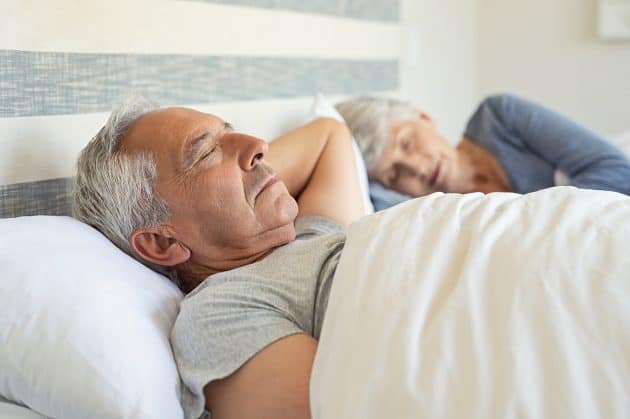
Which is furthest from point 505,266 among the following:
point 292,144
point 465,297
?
point 292,144

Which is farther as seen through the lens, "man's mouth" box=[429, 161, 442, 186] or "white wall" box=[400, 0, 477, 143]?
"white wall" box=[400, 0, 477, 143]

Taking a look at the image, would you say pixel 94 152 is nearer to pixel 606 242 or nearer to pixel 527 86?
pixel 606 242

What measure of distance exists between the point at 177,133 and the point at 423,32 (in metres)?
1.73

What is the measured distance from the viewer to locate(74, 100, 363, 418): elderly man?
106 cm

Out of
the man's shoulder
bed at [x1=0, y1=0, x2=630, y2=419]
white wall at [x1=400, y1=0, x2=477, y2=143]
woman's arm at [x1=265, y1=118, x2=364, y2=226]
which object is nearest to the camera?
bed at [x1=0, y1=0, x2=630, y2=419]

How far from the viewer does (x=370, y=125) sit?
209 cm

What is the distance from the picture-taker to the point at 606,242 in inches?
38.6

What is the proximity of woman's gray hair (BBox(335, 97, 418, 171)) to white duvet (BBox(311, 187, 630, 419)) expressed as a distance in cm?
100

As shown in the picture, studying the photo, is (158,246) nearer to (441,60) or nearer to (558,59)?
(441,60)

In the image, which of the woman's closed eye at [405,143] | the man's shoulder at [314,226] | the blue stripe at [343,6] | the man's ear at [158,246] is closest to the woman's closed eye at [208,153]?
the man's ear at [158,246]

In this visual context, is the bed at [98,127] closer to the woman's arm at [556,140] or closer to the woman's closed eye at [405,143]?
the woman's closed eye at [405,143]

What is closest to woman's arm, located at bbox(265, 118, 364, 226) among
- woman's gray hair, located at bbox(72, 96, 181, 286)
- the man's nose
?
the man's nose

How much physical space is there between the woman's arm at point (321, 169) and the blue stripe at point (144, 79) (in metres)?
0.20

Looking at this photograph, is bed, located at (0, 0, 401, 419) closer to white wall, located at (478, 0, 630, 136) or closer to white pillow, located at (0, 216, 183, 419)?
white pillow, located at (0, 216, 183, 419)
